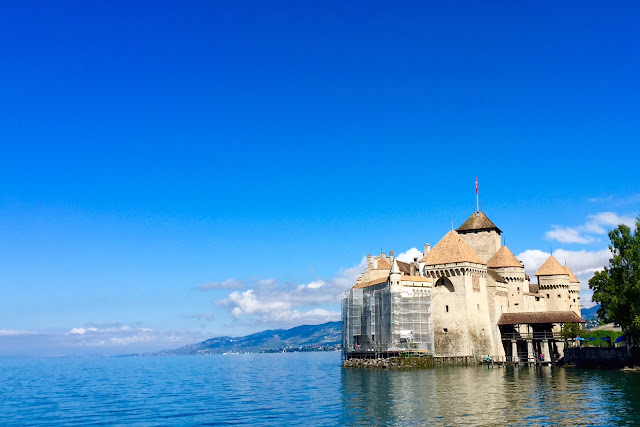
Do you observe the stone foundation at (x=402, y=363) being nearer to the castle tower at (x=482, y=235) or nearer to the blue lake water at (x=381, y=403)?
the blue lake water at (x=381, y=403)

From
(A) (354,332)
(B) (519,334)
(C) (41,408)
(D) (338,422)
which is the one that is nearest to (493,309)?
(B) (519,334)

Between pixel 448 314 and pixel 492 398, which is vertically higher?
pixel 448 314

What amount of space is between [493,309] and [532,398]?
34.0m

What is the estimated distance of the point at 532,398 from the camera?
37219 millimetres

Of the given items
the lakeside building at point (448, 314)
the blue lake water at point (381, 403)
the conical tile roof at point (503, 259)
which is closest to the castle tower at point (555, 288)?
the conical tile roof at point (503, 259)

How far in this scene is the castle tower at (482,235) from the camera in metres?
83.8

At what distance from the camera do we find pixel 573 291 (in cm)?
8481

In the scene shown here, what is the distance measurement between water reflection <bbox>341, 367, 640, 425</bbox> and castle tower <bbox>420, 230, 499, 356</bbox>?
10.8m

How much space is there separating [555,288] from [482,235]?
→ 1213 cm

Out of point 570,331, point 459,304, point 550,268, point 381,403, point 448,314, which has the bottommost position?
point 381,403

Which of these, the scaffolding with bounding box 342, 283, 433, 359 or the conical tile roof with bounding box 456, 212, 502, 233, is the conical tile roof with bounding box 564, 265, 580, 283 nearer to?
the conical tile roof with bounding box 456, 212, 502, 233

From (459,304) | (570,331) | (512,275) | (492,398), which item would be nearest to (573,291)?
(512,275)

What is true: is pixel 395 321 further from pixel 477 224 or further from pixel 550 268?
pixel 550 268

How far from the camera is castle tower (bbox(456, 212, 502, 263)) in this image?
8375cm
